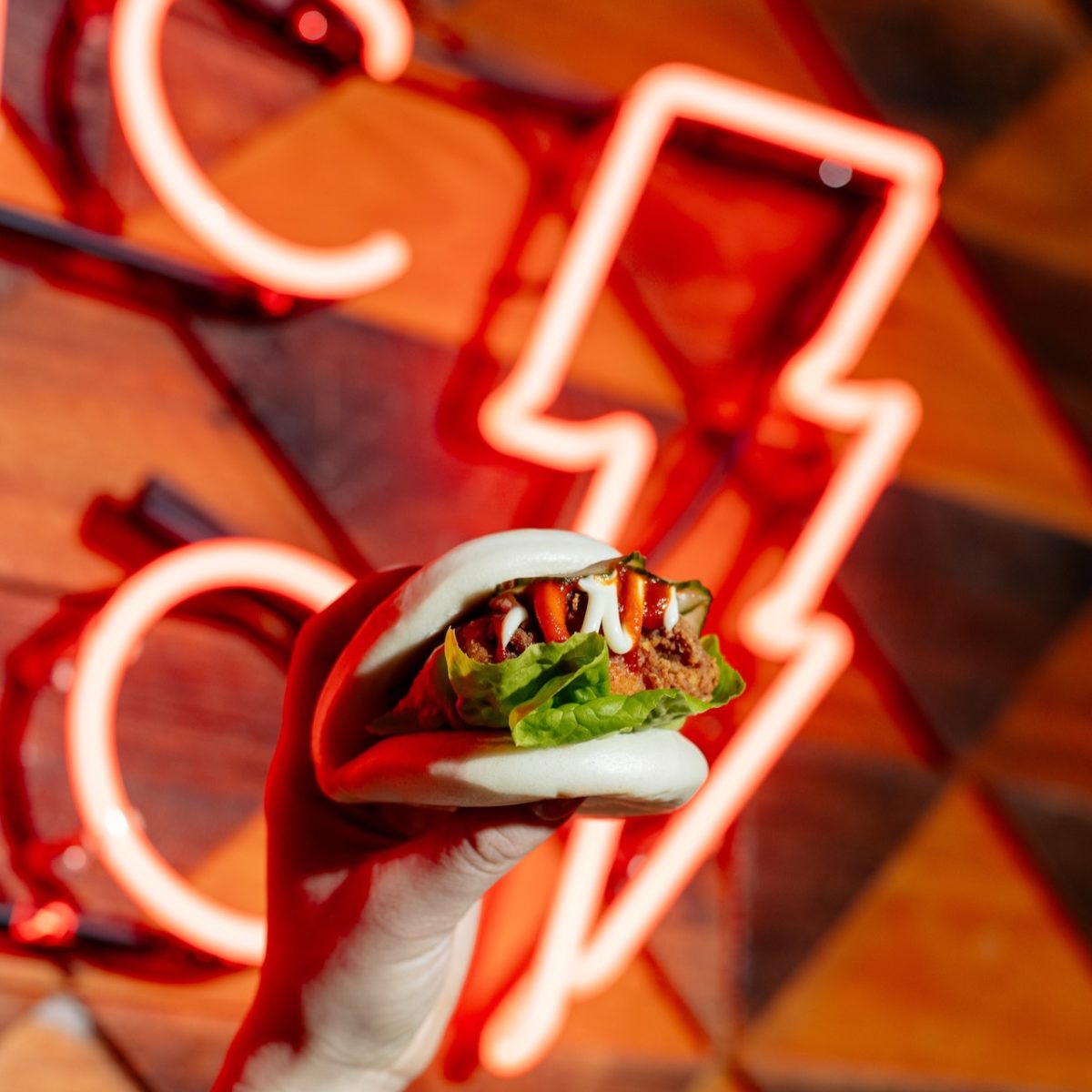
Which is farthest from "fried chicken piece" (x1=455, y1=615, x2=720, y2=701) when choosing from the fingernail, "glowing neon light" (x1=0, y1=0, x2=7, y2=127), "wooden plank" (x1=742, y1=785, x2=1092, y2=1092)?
"wooden plank" (x1=742, y1=785, x2=1092, y2=1092)

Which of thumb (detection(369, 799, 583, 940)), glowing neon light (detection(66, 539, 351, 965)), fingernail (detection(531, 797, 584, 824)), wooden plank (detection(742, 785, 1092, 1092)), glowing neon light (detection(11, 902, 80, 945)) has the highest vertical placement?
fingernail (detection(531, 797, 584, 824))

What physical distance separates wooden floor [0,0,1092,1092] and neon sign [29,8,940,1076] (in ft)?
0.68

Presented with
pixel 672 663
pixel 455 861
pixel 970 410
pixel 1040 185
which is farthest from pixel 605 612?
pixel 1040 185

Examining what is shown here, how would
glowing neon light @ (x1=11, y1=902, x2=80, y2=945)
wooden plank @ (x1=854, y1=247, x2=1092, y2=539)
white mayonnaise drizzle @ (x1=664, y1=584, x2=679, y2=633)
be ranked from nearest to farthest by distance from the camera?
white mayonnaise drizzle @ (x1=664, y1=584, x2=679, y2=633) → glowing neon light @ (x1=11, y1=902, x2=80, y2=945) → wooden plank @ (x1=854, y1=247, x2=1092, y2=539)

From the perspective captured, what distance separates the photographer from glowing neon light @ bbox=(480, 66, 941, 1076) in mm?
2059

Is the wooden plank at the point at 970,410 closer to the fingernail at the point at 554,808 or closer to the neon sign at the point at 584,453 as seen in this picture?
the neon sign at the point at 584,453

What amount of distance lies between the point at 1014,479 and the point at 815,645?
3.36 feet

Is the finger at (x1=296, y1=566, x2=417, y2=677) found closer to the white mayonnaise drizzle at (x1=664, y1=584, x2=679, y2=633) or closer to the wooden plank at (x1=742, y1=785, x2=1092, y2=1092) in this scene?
the white mayonnaise drizzle at (x1=664, y1=584, x2=679, y2=633)

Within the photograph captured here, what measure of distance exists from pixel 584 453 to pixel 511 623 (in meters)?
1.02

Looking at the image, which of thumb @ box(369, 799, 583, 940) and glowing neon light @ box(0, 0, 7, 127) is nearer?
thumb @ box(369, 799, 583, 940)

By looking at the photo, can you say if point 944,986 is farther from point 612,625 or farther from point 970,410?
point 612,625

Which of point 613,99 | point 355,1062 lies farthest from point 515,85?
point 355,1062

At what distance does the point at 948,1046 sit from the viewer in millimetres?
2721

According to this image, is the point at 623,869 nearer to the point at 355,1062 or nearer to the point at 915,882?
the point at 915,882
